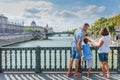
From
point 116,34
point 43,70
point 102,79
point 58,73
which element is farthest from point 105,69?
point 116,34

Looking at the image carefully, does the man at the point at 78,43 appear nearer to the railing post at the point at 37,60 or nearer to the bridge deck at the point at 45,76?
the bridge deck at the point at 45,76

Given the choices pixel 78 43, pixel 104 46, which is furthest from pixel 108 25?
pixel 78 43

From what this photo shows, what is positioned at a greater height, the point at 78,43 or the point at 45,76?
the point at 78,43

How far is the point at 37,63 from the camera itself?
9.48m

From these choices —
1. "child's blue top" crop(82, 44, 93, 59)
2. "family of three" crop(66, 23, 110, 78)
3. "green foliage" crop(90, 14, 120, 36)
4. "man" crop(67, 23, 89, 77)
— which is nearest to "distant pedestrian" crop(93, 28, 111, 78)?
"family of three" crop(66, 23, 110, 78)

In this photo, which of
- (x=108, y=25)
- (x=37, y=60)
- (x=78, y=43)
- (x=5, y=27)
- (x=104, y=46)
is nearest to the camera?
(x=78, y=43)

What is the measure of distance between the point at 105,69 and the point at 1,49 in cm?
398

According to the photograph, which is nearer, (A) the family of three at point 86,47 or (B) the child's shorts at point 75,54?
(A) the family of three at point 86,47

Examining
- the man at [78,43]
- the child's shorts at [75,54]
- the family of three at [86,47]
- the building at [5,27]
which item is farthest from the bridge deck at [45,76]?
the building at [5,27]

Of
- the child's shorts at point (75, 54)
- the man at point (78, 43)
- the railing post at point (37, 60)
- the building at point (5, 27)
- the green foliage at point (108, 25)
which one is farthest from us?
the building at point (5, 27)

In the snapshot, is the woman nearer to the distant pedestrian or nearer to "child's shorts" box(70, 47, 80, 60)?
the distant pedestrian

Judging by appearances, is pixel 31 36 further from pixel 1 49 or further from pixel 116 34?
pixel 1 49

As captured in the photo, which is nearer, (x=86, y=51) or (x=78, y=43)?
(x=78, y=43)

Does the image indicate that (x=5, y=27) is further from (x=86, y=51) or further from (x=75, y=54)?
(x=86, y=51)
